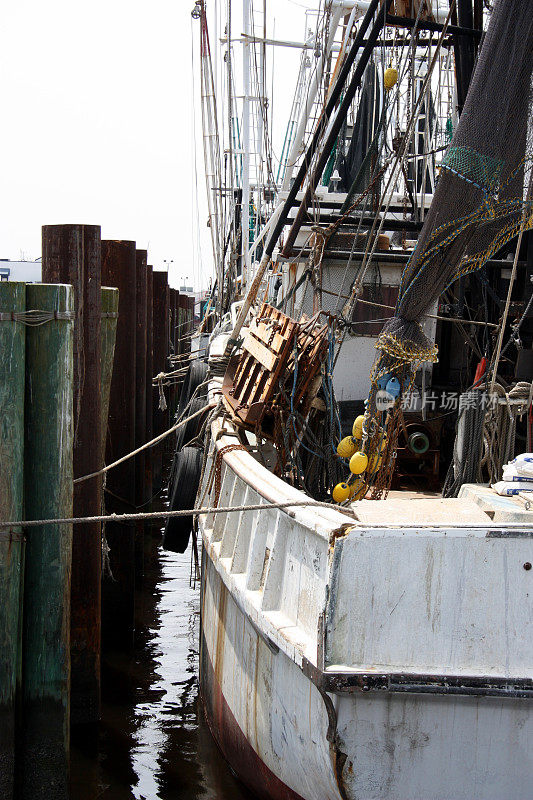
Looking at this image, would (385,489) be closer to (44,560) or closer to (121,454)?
(44,560)

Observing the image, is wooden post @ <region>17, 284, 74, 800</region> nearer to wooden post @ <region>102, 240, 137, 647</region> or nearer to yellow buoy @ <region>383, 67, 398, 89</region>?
wooden post @ <region>102, 240, 137, 647</region>

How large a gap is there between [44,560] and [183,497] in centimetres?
284

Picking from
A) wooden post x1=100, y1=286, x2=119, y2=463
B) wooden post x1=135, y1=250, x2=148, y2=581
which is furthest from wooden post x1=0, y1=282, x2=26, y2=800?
wooden post x1=135, y1=250, x2=148, y2=581

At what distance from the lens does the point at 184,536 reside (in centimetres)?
750

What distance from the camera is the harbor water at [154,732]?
5.47 metres

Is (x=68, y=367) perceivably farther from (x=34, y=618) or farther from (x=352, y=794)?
(x=352, y=794)

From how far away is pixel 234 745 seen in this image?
521cm

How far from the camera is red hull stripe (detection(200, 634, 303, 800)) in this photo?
4.54 meters

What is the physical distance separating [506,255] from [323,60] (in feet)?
8.14

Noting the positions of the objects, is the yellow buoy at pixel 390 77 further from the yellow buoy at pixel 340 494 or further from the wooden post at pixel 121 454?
the yellow buoy at pixel 340 494

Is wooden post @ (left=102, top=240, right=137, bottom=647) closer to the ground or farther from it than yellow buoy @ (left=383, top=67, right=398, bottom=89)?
closer to the ground

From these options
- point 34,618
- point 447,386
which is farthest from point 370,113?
point 34,618

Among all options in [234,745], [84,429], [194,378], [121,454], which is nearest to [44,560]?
[84,429]

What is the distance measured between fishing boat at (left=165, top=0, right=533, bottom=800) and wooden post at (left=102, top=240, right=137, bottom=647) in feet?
1.57
